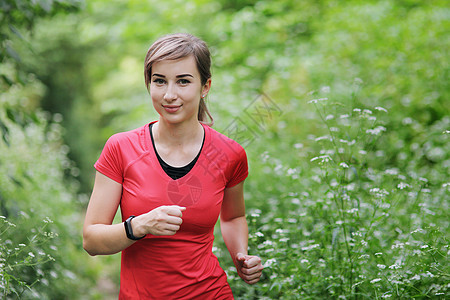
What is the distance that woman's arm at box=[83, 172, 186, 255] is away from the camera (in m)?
1.63

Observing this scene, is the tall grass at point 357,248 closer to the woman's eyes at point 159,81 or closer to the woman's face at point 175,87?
the woman's face at point 175,87

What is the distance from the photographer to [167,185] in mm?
1836

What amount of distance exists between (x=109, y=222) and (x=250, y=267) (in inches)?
25.0

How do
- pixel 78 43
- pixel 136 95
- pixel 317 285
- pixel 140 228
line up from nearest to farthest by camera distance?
pixel 140 228, pixel 317 285, pixel 136 95, pixel 78 43

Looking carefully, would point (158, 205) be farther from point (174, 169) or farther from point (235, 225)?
point (235, 225)

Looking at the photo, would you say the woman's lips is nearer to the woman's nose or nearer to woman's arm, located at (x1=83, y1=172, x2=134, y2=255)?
the woman's nose

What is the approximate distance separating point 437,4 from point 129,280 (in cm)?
658

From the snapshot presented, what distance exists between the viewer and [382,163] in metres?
3.89

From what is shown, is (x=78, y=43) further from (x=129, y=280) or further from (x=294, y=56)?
(x=129, y=280)

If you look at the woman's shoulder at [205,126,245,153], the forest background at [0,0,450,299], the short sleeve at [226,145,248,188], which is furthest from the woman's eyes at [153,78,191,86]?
the forest background at [0,0,450,299]

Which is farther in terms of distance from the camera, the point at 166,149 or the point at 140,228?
the point at 166,149

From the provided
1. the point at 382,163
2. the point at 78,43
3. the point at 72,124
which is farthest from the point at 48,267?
the point at 78,43

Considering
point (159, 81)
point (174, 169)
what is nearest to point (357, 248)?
point (174, 169)

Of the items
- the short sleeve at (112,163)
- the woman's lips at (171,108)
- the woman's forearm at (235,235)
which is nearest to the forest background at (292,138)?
the woman's forearm at (235,235)
